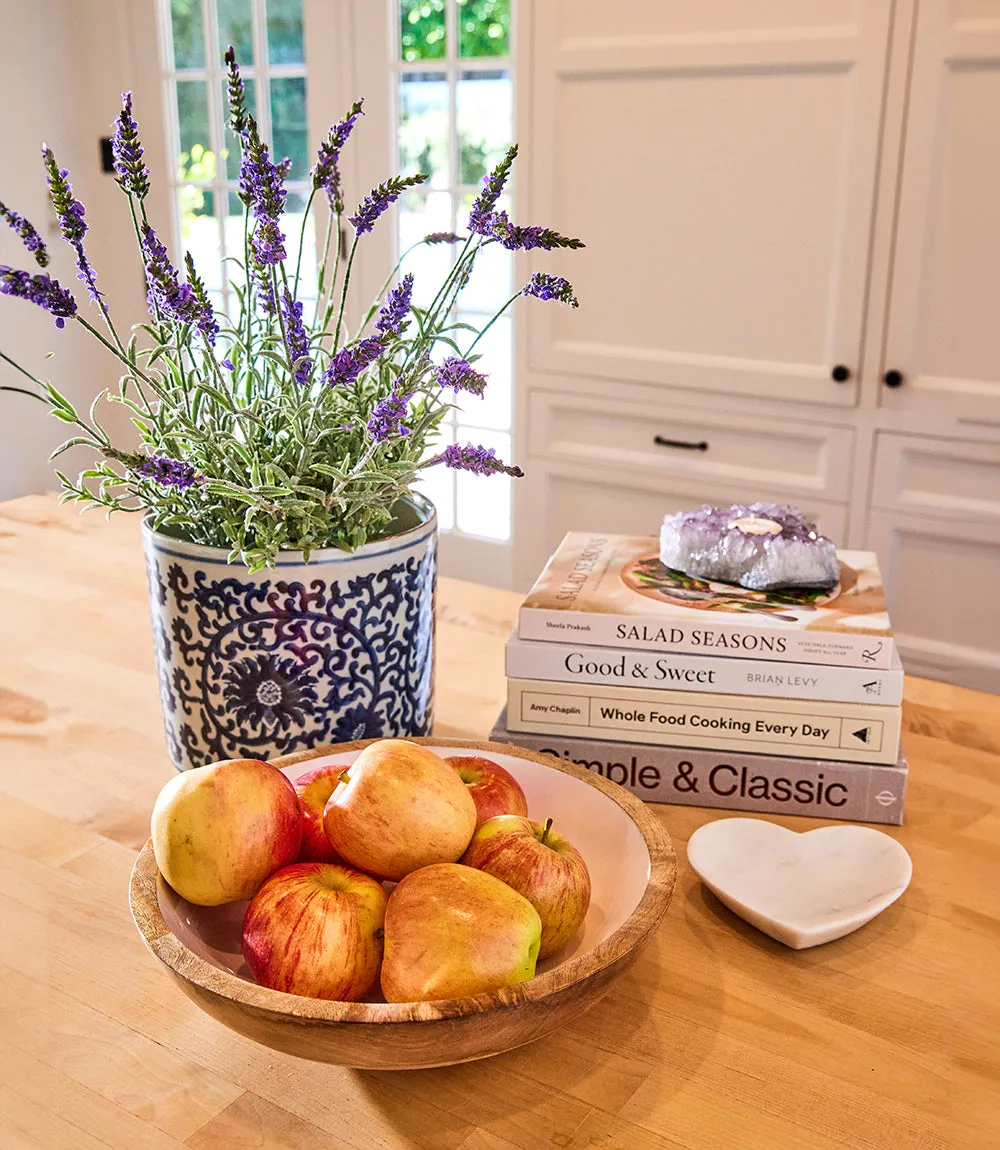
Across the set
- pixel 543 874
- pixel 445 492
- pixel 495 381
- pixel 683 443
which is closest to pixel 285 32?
pixel 495 381

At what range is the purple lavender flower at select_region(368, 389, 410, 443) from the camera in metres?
0.75

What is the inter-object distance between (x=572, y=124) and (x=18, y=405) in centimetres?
204

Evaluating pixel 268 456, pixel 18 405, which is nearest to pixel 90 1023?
pixel 268 456

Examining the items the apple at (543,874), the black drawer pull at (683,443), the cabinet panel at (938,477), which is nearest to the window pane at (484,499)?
the black drawer pull at (683,443)

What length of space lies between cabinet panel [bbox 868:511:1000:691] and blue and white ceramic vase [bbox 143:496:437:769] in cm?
175

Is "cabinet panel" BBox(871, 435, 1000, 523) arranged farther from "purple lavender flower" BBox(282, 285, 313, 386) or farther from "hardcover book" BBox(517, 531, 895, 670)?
"purple lavender flower" BBox(282, 285, 313, 386)

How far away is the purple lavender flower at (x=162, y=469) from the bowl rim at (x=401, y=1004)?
226mm

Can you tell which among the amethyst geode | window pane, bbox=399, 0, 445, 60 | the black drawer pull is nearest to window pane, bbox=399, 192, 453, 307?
window pane, bbox=399, 0, 445, 60

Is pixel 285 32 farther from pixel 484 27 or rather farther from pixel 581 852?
pixel 581 852

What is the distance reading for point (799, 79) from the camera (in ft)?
7.53

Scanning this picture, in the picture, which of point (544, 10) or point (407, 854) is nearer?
point (407, 854)

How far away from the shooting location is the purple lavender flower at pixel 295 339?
742 millimetres

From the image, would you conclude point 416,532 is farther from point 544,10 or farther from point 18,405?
point 18,405

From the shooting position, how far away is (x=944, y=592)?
240 cm
